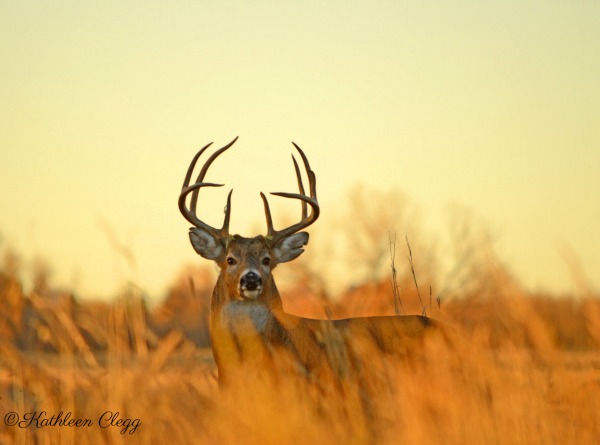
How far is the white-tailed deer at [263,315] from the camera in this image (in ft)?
→ 27.6

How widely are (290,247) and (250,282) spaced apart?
3.94ft

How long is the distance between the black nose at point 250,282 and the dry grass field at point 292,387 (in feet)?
12.4

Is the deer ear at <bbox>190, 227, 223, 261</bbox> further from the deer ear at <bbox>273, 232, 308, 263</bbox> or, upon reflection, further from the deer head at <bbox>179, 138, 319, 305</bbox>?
the deer ear at <bbox>273, 232, 308, 263</bbox>

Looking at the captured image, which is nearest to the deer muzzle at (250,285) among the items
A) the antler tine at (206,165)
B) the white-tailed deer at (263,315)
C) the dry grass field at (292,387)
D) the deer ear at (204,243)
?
the white-tailed deer at (263,315)

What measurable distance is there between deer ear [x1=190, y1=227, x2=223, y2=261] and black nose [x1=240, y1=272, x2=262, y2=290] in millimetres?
877

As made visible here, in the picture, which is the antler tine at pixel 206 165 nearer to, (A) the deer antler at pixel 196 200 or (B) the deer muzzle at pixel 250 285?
(A) the deer antler at pixel 196 200

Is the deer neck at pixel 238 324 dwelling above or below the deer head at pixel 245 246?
below

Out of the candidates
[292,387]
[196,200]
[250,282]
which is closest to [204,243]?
[196,200]

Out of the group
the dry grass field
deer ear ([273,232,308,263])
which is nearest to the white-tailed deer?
deer ear ([273,232,308,263])

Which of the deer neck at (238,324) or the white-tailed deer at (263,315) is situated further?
the deer neck at (238,324)

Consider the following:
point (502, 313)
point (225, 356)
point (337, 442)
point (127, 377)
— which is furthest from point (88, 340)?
point (225, 356)

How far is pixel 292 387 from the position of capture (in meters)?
5.06

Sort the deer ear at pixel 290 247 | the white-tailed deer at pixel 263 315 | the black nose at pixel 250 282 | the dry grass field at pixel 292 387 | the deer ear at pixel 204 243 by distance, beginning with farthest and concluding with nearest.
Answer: the deer ear at pixel 290 247 → the deer ear at pixel 204 243 → the black nose at pixel 250 282 → the white-tailed deer at pixel 263 315 → the dry grass field at pixel 292 387

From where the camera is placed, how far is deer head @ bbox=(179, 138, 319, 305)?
9117mm
